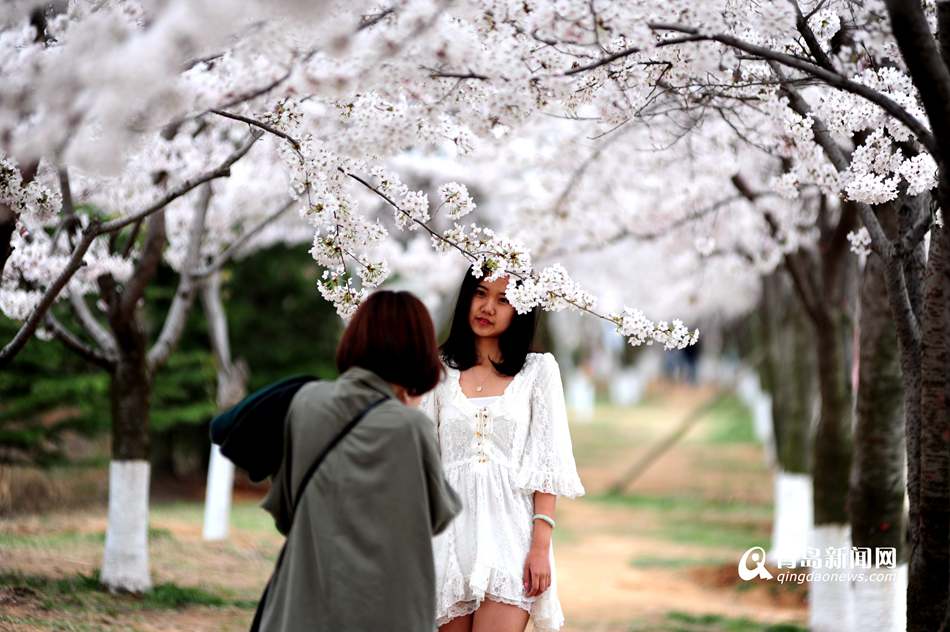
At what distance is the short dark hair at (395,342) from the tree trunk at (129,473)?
4.57 m

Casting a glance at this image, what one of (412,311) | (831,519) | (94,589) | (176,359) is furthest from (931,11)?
(176,359)

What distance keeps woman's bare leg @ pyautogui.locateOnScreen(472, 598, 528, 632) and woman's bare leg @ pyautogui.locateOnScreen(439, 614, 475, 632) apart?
8cm

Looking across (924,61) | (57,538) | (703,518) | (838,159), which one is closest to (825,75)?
(924,61)

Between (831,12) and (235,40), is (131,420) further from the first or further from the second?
(831,12)

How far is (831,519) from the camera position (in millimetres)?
8375

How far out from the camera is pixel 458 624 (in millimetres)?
3955

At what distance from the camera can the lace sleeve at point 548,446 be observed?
3.99 metres

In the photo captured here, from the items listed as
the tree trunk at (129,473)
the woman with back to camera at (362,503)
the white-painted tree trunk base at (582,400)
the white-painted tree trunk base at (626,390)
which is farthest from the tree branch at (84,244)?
the white-painted tree trunk base at (626,390)

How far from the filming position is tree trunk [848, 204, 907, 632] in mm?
6367

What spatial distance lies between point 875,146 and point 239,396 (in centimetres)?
888

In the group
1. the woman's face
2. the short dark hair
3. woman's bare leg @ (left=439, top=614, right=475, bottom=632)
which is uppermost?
the woman's face

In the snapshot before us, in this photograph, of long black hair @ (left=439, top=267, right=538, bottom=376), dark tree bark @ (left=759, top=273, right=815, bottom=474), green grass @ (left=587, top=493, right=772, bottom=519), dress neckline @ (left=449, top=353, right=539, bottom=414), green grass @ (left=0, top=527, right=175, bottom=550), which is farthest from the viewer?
green grass @ (left=587, top=493, right=772, bottom=519)

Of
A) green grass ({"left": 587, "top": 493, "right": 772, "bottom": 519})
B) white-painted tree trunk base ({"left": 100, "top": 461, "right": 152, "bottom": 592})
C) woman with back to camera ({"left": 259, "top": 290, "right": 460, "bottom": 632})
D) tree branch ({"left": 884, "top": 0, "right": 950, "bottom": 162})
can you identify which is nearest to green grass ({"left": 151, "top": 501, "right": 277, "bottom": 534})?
A: white-painted tree trunk base ({"left": 100, "top": 461, "right": 152, "bottom": 592})

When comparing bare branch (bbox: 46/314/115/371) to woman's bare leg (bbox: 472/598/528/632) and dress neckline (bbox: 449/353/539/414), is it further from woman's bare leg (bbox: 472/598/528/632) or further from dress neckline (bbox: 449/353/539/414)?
woman's bare leg (bbox: 472/598/528/632)
